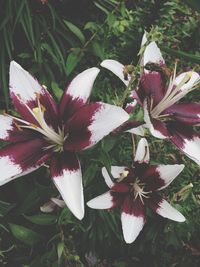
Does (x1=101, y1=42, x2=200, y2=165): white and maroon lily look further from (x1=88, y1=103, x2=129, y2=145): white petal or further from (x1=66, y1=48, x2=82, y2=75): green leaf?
(x1=66, y1=48, x2=82, y2=75): green leaf

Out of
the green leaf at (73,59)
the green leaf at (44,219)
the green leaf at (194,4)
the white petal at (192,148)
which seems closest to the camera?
the green leaf at (194,4)

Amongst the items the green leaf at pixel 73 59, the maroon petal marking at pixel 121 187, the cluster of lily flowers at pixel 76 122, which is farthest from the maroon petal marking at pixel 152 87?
the green leaf at pixel 73 59

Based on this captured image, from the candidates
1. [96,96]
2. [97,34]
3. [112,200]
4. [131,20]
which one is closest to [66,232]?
[112,200]

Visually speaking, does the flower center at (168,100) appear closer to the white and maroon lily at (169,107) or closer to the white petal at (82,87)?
the white and maroon lily at (169,107)

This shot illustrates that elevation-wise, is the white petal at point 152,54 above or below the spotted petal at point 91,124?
above

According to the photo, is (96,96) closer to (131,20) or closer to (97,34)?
(97,34)

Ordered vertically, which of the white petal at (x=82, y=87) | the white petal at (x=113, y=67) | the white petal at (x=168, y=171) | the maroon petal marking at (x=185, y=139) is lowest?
the white petal at (x=168, y=171)

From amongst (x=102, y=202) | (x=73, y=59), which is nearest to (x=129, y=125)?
(x=102, y=202)
